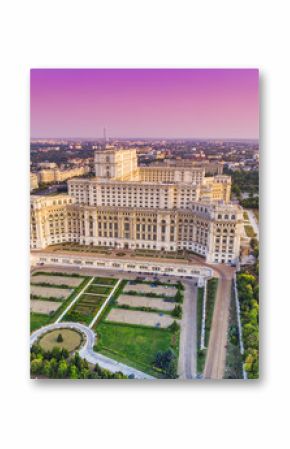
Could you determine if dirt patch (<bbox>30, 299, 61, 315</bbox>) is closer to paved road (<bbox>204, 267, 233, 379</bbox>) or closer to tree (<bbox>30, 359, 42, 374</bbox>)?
tree (<bbox>30, 359, 42, 374</bbox>)

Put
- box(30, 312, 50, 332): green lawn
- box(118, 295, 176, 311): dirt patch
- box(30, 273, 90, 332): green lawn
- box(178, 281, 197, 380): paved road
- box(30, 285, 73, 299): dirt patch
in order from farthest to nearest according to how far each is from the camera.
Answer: box(30, 285, 73, 299): dirt patch < box(118, 295, 176, 311): dirt patch < box(30, 273, 90, 332): green lawn < box(30, 312, 50, 332): green lawn < box(178, 281, 197, 380): paved road

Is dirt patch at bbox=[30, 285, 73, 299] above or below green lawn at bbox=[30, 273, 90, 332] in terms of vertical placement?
above

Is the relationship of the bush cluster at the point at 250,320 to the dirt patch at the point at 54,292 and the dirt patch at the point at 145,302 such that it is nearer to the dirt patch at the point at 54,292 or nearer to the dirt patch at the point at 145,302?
the dirt patch at the point at 145,302

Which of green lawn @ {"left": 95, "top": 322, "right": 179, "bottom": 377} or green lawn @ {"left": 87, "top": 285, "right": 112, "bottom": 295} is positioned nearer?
green lawn @ {"left": 95, "top": 322, "right": 179, "bottom": 377}

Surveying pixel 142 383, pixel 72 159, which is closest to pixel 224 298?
pixel 142 383

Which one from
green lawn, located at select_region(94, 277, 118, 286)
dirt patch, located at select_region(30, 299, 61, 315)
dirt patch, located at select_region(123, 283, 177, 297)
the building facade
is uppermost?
the building facade

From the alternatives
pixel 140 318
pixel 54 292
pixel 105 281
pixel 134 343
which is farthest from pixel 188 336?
pixel 54 292

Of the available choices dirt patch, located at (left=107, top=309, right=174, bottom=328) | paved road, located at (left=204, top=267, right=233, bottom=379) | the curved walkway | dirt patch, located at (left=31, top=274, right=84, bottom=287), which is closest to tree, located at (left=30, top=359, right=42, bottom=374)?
the curved walkway

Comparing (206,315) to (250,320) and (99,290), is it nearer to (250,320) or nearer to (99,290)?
(250,320)
